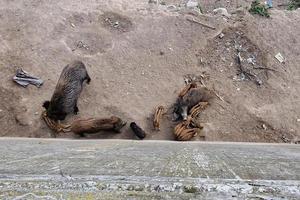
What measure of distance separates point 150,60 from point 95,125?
7.17 feet

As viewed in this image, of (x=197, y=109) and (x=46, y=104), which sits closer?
(x=46, y=104)

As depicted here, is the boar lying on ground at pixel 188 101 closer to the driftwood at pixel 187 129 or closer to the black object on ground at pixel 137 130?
the driftwood at pixel 187 129

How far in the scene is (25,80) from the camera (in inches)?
297

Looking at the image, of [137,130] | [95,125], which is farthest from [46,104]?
[137,130]

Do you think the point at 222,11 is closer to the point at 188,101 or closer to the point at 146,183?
the point at 188,101

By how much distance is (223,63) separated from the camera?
330 inches

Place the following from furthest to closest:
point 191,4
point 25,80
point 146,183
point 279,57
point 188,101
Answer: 1. point 191,4
2. point 279,57
3. point 25,80
4. point 188,101
5. point 146,183

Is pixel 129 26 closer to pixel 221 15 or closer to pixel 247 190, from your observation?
pixel 221 15

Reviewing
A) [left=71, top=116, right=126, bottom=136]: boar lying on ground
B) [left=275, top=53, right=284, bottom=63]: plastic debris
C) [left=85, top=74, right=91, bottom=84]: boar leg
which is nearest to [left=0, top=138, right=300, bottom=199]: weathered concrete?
[left=71, top=116, right=126, bottom=136]: boar lying on ground

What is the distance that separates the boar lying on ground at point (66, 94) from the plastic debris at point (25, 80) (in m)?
0.68

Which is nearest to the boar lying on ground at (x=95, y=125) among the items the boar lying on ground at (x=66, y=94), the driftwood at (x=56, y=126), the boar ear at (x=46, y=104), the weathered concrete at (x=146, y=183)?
the driftwood at (x=56, y=126)

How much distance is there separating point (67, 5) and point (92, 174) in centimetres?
754

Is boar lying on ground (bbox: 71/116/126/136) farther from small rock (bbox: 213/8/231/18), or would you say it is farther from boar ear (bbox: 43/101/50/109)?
small rock (bbox: 213/8/231/18)

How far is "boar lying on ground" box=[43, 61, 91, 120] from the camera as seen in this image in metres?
6.95
